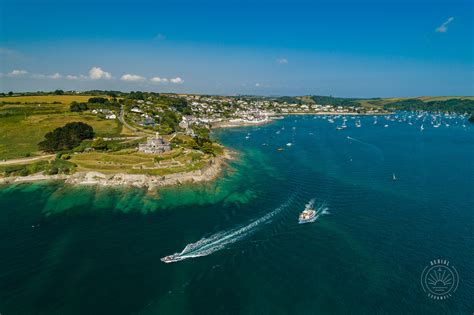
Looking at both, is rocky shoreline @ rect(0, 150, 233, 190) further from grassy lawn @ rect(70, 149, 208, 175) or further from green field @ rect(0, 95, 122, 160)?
green field @ rect(0, 95, 122, 160)

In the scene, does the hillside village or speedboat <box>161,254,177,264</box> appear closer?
speedboat <box>161,254,177,264</box>

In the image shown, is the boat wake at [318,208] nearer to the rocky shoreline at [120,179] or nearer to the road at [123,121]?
the rocky shoreline at [120,179]

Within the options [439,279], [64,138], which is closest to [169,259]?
[439,279]

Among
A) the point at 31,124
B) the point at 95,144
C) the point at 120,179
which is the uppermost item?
the point at 31,124

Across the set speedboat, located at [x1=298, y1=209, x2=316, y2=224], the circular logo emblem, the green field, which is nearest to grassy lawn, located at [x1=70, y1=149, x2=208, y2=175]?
the green field

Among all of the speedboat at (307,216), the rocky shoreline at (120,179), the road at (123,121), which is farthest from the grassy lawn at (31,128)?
the speedboat at (307,216)

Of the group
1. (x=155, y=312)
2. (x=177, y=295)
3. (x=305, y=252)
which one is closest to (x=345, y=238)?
(x=305, y=252)

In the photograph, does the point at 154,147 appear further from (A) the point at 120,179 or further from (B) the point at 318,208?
(B) the point at 318,208
